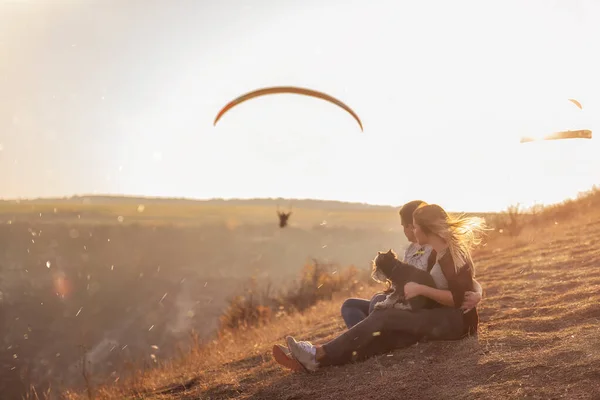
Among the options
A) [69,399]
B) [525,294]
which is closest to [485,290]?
[525,294]

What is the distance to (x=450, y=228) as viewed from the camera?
4277 mm

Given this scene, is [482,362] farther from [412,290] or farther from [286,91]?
[286,91]

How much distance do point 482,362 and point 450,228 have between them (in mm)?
1005

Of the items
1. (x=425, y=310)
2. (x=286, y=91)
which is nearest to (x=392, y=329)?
(x=425, y=310)

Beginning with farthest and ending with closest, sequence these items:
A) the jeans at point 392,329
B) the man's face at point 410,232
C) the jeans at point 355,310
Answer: the jeans at point 355,310, the man's face at point 410,232, the jeans at point 392,329

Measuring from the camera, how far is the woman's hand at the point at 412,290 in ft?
13.9

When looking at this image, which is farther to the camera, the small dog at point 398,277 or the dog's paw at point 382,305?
the dog's paw at point 382,305

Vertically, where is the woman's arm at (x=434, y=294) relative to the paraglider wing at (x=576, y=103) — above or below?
below

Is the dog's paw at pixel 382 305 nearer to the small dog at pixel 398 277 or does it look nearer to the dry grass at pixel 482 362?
the small dog at pixel 398 277

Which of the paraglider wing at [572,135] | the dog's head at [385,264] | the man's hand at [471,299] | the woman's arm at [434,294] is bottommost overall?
the man's hand at [471,299]

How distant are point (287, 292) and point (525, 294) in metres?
9.68

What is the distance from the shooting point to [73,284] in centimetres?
5744

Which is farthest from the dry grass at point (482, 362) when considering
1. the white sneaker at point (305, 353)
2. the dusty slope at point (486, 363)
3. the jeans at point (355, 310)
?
the jeans at point (355, 310)

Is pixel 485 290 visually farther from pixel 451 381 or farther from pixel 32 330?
pixel 32 330
